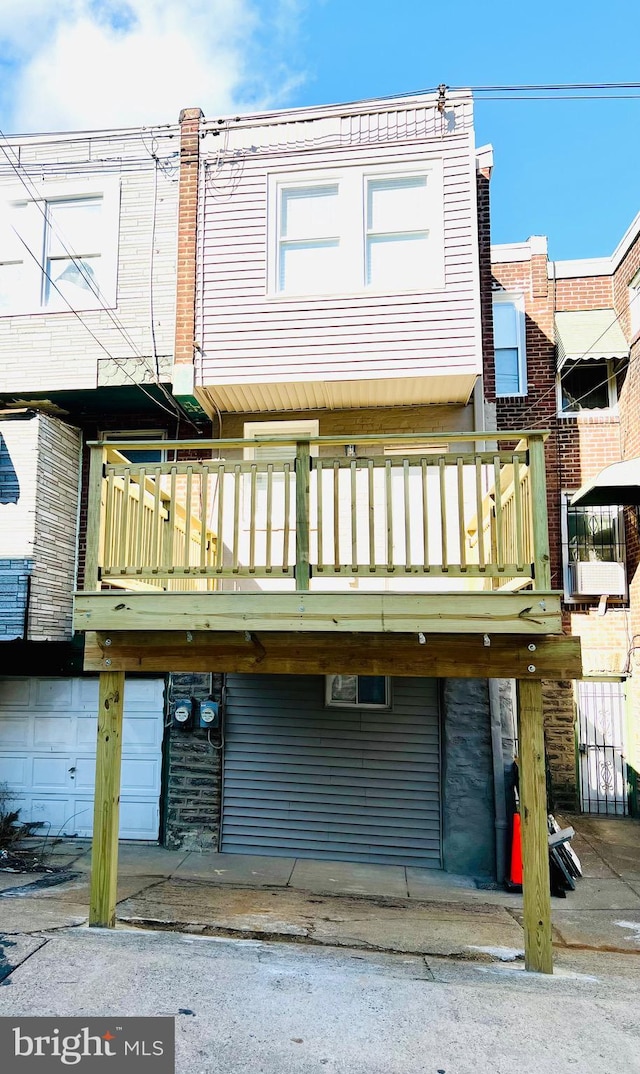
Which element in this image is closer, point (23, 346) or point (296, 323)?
point (296, 323)

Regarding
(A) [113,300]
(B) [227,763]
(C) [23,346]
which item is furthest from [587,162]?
(B) [227,763]

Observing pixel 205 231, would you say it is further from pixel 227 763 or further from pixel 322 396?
pixel 227 763

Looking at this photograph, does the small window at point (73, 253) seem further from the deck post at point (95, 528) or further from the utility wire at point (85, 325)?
the deck post at point (95, 528)

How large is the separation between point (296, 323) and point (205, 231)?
163 centimetres

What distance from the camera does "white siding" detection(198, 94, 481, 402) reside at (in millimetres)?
7383

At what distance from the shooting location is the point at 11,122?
335 inches

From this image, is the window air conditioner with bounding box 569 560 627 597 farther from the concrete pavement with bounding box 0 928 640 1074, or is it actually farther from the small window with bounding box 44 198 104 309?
the small window with bounding box 44 198 104 309

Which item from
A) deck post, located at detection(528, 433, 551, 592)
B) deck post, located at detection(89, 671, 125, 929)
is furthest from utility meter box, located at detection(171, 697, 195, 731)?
deck post, located at detection(528, 433, 551, 592)

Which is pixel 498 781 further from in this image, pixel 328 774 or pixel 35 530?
pixel 35 530

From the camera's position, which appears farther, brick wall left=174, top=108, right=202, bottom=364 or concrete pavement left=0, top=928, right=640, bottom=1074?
brick wall left=174, top=108, right=202, bottom=364

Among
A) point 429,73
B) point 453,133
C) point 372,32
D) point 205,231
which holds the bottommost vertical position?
point 205,231

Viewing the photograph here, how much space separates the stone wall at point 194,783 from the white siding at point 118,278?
12.3 feet

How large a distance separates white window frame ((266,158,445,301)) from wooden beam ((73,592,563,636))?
3.94 metres

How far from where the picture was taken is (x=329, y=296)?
24.8 feet
